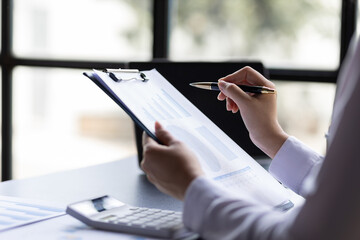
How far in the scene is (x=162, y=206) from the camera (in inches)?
46.5

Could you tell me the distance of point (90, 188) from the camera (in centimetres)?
131

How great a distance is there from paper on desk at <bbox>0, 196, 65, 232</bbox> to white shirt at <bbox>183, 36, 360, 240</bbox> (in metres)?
0.30

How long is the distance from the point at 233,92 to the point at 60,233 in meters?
0.44

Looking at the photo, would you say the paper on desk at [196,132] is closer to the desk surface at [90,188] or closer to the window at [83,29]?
the desk surface at [90,188]

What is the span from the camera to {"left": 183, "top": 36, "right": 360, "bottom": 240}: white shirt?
69 cm

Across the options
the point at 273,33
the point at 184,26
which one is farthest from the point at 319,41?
the point at 184,26

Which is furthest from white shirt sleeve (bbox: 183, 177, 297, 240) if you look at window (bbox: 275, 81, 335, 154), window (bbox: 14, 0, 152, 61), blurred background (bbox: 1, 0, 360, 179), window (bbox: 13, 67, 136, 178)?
window (bbox: 13, 67, 136, 178)

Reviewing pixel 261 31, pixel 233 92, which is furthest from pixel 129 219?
pixel 261 31

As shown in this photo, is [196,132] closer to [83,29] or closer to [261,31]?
[261,31]

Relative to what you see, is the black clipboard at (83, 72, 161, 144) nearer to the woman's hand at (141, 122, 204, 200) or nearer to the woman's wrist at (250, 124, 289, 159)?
the woman's hand at (141, 122, 204, 200)

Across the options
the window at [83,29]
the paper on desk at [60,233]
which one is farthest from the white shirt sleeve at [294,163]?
the window at [83,29]

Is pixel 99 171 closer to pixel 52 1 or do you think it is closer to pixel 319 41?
pixel 319 41

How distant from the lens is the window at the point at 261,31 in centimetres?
233

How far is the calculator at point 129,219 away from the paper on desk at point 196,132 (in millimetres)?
110
